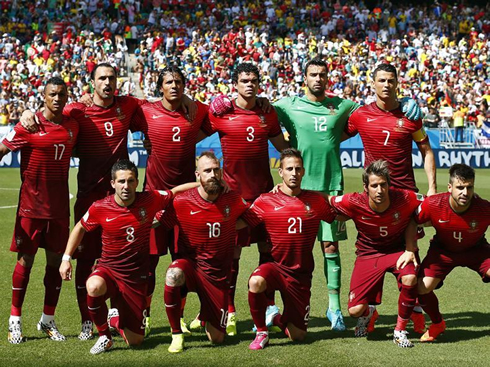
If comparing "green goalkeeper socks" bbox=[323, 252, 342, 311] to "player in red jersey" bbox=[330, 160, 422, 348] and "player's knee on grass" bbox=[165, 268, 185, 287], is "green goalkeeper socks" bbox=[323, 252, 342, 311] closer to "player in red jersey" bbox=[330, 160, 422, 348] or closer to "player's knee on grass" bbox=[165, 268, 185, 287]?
"player in red jersey" bbox=[330, 160, 422, 348]

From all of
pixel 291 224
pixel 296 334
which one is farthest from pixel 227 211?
pixel 296 334

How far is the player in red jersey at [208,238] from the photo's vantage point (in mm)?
6812

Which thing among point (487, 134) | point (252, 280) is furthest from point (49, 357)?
point (487, 134)

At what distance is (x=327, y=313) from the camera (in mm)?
7660

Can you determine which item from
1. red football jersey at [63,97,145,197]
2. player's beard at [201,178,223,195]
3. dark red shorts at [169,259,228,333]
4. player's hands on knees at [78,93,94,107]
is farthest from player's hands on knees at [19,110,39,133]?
dark red shorts at [169,259,228,333]

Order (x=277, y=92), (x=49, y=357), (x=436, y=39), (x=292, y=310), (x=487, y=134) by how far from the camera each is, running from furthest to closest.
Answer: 1. (x=436, y=39)
2. (x=277, y=92)
3. (x=487, y=134)
4. (x=292, y=310)
5. (x=49, y=357)

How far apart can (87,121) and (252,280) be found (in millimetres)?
2107

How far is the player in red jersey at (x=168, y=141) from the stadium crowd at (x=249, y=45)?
2253cm

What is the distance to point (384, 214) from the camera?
6.94 m

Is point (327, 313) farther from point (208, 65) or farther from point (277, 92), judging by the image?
point (208, 65)

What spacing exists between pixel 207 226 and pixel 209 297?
615 millimetres

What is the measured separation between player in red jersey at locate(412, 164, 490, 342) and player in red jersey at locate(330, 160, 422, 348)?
0.19 m

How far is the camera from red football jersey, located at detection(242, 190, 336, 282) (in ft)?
22.7

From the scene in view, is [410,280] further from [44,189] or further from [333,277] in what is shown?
[44,189]
